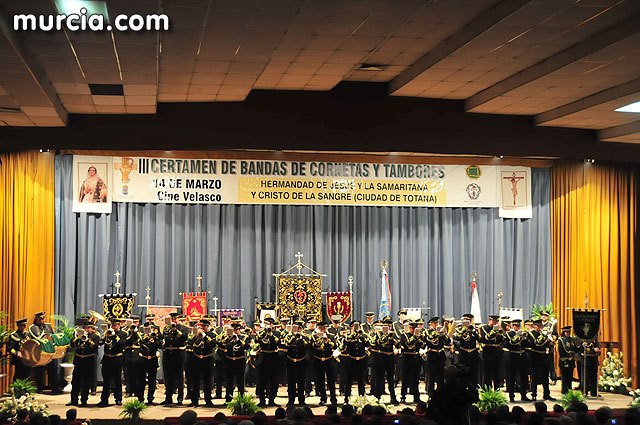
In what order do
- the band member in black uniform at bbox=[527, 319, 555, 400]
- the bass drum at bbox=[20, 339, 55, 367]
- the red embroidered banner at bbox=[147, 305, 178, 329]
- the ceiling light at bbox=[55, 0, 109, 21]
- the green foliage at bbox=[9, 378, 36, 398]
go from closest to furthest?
the ceiling light at bbox=[55, 0, 109, 21]
the green foliage at bbox=[9, 378, 36, 398]
the bass drum at bbox=[20, 339, 55, 367]
the band member in black uniform at bbox=[527, 319, 555, 400]
the red embroidered banner at bbox=[147, 305, 178, 329]

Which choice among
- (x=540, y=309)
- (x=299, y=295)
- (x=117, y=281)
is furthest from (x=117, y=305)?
(x=540, y=309)

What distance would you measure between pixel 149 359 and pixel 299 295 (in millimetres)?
3992

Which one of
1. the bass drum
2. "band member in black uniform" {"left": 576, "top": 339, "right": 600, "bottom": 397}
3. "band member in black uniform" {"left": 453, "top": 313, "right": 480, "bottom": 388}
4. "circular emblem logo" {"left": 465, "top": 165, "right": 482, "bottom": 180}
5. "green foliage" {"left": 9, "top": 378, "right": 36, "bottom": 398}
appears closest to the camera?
"green foliage" {"left": 9, "top": 378, "right": 36, "bottom": 398}

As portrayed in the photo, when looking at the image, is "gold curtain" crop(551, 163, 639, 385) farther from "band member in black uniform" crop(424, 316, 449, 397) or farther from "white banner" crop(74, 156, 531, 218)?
"band member in black uniform" crop(424, 316, 449, 397)

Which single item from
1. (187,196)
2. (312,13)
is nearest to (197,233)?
(187,196)

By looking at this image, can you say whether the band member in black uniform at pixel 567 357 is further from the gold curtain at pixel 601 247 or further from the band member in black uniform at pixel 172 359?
the band member in black uniform at pixel 172 359

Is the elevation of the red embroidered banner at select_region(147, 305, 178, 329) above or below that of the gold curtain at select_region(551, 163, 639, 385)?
below

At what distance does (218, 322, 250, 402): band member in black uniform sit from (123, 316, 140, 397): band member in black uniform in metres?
1.33

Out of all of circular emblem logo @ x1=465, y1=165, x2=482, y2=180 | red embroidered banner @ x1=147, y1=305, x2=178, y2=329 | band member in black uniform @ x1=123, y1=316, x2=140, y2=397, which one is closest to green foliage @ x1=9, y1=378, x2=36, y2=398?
band member in black uniform @ x1=123, y1=316, x2=140, y2=397

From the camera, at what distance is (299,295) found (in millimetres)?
14867

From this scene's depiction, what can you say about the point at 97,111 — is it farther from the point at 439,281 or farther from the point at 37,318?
the point at 439,281

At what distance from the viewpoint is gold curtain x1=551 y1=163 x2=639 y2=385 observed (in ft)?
48.6

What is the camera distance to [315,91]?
11.9 metres

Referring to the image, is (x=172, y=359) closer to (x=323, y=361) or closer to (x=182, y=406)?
(x=182, y=406)
